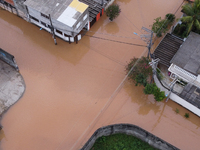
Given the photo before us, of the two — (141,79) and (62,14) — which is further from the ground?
(62,14)

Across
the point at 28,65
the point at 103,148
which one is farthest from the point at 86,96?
the point at 28,65

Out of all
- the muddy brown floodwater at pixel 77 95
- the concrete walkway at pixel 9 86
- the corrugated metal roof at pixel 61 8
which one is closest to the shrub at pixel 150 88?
the muddy brown floodwater at pixel 77 95

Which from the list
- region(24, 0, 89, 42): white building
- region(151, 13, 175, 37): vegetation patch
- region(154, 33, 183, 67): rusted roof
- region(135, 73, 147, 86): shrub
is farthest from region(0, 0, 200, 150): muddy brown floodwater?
region(154, 33, 183, 67): rusted roof

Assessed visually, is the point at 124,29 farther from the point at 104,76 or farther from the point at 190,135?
the point at 190,135

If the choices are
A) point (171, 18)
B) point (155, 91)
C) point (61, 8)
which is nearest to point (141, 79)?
point (155, 91)

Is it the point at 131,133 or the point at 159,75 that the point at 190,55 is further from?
the point at 131,133

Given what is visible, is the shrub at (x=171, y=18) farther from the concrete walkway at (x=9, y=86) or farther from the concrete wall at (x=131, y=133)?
the concrete walkway at (x=9, y=86)

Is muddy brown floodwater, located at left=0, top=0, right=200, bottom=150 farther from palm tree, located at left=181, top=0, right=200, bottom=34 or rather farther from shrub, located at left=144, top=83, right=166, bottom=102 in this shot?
palm tree, located at left=181, top=0, right=200, bottom=34
